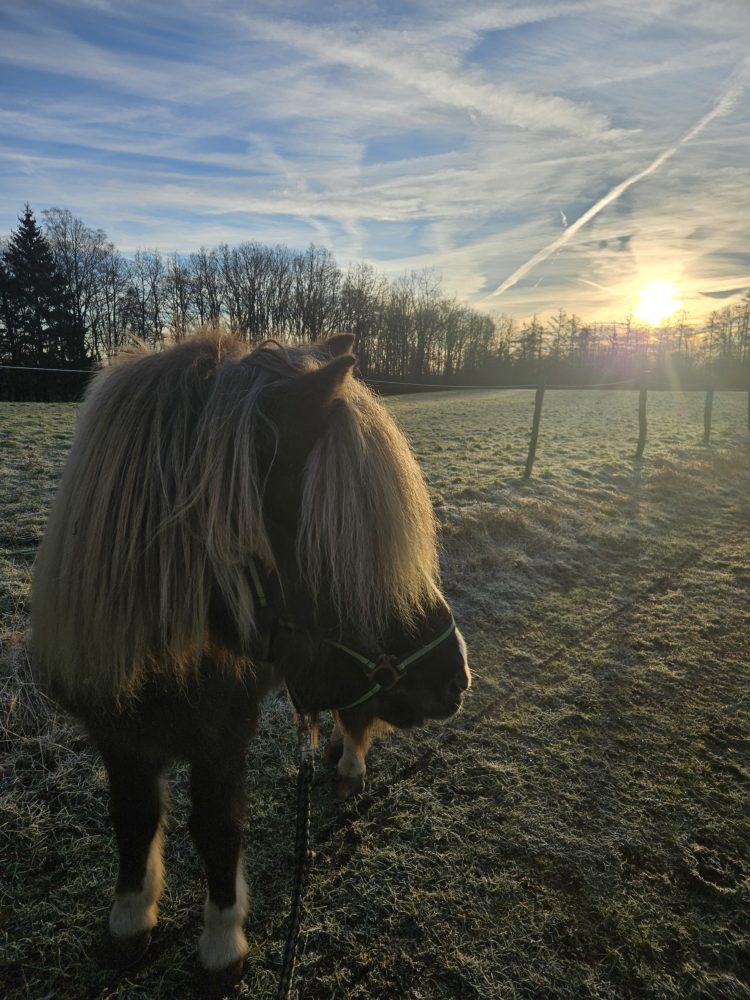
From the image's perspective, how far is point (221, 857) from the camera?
1723mm

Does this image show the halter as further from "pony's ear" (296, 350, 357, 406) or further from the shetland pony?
"pony's ear" (296, 350, 357, 406)

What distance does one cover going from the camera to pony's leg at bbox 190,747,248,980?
1636 mm

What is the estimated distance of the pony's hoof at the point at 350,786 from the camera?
265 cm

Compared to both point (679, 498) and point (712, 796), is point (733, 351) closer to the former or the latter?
point (679, 498)

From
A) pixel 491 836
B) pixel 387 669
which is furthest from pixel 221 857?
pixel 491 836

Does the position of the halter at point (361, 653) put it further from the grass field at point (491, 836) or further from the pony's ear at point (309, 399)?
the grass field at point (491, 836)

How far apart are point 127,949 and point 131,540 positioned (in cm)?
167

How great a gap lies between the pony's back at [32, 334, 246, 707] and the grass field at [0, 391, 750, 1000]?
4.34 feet

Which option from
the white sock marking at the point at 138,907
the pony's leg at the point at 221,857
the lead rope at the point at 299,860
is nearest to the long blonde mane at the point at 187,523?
the pony's leg at the point at 221,857

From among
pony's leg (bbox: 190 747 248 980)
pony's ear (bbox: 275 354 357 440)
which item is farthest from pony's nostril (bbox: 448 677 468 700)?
pony's ear (bbox: 275 354 357 440)

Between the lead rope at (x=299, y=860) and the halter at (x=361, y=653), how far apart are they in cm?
28

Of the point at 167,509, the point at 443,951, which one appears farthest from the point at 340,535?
the point at 443,951

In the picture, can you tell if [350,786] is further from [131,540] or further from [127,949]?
[131,540]

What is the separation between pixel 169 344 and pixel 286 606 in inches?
39.3
